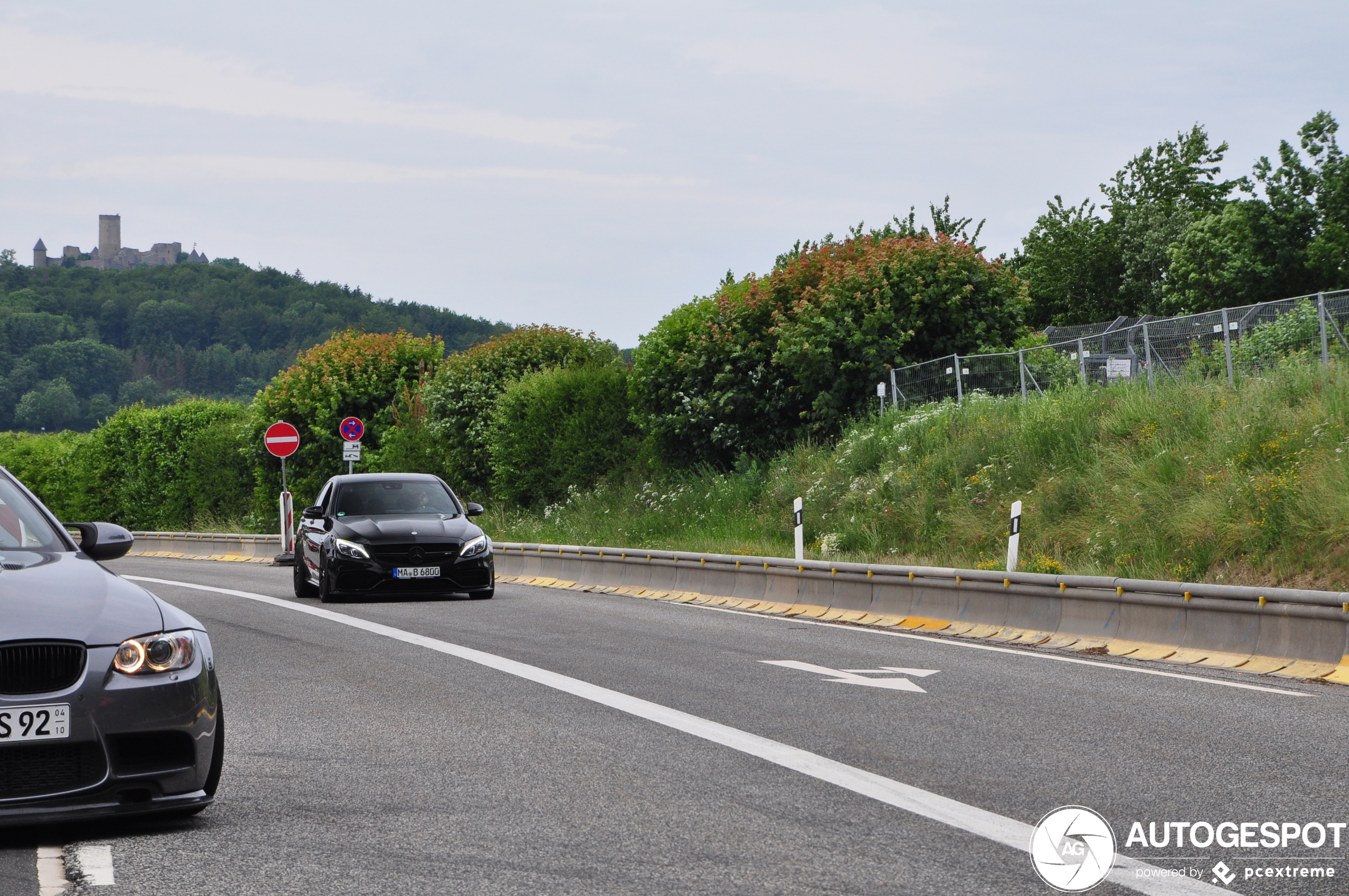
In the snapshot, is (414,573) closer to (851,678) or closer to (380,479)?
(380,479)

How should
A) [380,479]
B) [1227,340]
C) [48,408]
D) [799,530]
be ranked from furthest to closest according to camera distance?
[48,408] < [1227,340] < [380,479] < [799,530]

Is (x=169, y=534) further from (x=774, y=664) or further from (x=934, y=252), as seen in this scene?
(x=774, y=664)

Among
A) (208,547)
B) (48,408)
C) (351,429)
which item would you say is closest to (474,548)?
(351,429)

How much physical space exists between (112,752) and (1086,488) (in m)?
15.2

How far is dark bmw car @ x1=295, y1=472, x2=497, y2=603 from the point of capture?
18297 mm

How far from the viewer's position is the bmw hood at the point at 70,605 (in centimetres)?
553

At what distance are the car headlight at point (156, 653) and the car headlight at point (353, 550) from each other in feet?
40.9

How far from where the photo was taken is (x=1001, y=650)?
13.1 m

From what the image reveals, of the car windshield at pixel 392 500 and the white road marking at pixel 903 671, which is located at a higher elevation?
the car windshield at pixel 392 500

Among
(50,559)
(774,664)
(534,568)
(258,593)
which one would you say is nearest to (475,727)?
(50,559)

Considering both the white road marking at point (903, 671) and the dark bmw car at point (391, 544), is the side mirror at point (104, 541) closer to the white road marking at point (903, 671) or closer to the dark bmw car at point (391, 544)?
→ the white road marking at point (903, 671)

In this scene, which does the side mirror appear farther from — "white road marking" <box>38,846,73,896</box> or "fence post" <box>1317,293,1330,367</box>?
"fence post" <box>1317,293,1330,367</box>

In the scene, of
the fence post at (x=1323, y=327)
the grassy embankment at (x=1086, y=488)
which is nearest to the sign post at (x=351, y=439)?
the grassy embankment at (x=1086, y=488)

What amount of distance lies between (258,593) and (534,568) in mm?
5413
